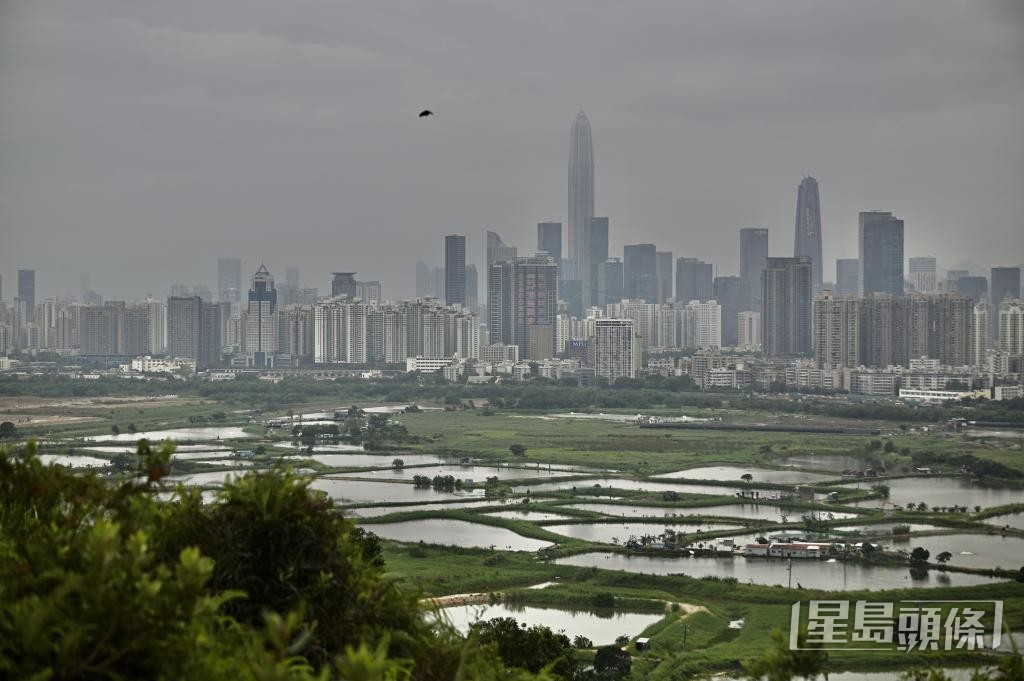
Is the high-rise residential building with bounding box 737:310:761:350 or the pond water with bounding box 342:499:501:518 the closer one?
the pond water with bounding box 342:499:501:518

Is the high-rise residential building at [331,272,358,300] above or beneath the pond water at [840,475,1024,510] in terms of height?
above

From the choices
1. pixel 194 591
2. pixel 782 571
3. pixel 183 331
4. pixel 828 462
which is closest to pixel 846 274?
pixel 183 331

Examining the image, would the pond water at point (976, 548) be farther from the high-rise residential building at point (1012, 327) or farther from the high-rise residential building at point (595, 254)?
the high-rise residential building at point (595, 254)

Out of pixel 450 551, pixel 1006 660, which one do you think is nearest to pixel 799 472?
pixel 450 551

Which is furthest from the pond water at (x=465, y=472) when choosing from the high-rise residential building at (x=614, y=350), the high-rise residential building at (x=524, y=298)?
the high-rise residential building at (x=524, y=298)

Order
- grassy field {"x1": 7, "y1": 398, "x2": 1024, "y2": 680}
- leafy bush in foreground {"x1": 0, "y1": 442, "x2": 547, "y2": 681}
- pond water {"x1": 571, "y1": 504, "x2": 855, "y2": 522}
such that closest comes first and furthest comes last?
leafy bush in foreground {"x1": 0, "y1": 442, "x2": 547, "y2": 681} < grassy field {"x1": 7, "y1": 398, "x2": 1024, "y2": 680} < pond water {"x1": 571, "y1": 504, "x2": 855, "y2": 522}

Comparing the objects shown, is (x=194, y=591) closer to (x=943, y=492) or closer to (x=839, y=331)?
(x=943, y=492)

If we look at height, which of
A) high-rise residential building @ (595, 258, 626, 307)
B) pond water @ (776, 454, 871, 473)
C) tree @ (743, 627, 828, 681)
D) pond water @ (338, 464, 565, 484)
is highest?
high-rise residential building @ (595, 258, 626, 307)

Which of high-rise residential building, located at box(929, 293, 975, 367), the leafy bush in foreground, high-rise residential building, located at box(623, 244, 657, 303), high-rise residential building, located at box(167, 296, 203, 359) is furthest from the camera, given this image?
high-rise residential building, located at box(623, 244, 657, 303)

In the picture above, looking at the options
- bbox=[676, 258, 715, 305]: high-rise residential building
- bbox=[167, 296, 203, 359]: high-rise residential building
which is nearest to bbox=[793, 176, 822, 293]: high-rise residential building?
bbox=[676, 258, 715, 305]: high-rise residential building

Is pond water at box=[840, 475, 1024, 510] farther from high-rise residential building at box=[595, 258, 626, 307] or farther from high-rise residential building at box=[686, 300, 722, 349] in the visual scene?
high-rise residential building at box=[595, 258, 626, 307]
